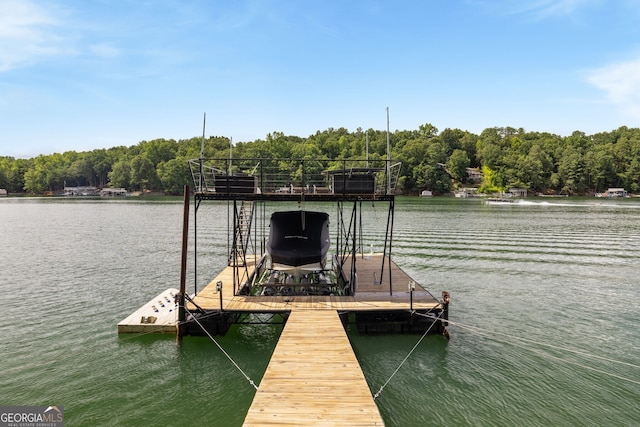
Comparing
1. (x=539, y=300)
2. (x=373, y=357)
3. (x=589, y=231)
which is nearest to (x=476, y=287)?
(x=539, y=300)

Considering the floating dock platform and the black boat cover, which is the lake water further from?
the black boat cover

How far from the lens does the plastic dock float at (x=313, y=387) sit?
6684 mm

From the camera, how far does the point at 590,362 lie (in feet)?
40.5

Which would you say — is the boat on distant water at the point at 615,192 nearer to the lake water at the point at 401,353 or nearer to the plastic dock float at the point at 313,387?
the lake water at the point at 401,353

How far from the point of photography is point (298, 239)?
1638 cm

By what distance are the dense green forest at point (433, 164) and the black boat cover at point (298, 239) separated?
103m

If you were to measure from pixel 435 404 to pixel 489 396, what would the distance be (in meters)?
1.68

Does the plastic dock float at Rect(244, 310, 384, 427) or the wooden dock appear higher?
the wooden dock

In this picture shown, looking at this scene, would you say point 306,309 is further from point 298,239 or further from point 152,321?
point 152,321

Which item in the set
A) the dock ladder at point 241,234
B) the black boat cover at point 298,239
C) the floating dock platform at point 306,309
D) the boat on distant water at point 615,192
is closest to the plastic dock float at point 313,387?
the floating dock platform at point 306,309

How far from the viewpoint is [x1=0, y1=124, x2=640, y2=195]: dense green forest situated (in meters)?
139

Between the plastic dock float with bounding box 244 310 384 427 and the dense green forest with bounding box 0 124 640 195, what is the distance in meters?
110

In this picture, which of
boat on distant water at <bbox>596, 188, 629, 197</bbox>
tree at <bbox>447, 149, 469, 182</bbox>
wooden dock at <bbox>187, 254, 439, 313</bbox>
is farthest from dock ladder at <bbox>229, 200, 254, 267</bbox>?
boat on distant water at <bbox>596, 188, 629, 197</bbox>

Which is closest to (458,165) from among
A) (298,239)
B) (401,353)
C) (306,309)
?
(298,239)
